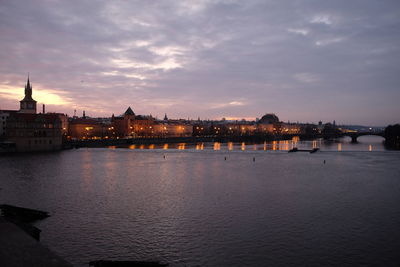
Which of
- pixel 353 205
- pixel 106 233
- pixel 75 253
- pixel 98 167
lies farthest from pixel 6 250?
pixel 98 167

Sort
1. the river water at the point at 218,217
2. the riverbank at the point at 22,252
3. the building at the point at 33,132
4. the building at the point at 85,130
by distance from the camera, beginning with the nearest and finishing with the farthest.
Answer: the riverbank at the point at 22,252 < the river water at the point at 218,217 < the building at the point at 33,132 < the building at the point at 85,130

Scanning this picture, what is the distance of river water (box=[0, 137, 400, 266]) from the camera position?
20391 mm

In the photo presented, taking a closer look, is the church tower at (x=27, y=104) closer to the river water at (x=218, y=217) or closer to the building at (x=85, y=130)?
the building at (x=85, y=130)

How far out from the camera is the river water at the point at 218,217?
66.9 ft

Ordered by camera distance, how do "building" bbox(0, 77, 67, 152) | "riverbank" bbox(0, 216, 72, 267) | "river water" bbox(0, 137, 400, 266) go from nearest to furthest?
"riverbank" bbox(0, 216, 72, 267) < "river water" bbox(0, 137, 400, 266) < "building" bbox(0, 77, 67, 152)

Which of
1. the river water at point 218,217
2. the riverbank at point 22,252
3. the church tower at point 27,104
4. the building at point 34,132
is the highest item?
the church tower at point 27,104

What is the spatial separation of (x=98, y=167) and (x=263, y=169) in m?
28.7

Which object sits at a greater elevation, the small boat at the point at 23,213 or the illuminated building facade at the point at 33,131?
the illuminated building facade at the point at 33,131

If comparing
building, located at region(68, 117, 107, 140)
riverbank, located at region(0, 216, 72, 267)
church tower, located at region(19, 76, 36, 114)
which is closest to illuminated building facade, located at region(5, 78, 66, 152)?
church tower, located at region(19, 76, 36, 114)

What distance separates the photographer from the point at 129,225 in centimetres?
2561

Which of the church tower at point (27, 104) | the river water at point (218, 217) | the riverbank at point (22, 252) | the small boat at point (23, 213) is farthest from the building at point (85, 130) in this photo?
the riverbank at point (22, 252)

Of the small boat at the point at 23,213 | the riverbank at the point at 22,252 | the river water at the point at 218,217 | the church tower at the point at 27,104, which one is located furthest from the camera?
the church tower at the point at 27,104

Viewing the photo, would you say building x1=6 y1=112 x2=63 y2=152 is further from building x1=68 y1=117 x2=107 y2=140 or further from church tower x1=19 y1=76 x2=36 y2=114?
building x1=68 y1=117 x2=107 y2=140

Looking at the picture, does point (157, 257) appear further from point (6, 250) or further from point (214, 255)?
point (6, 250)
